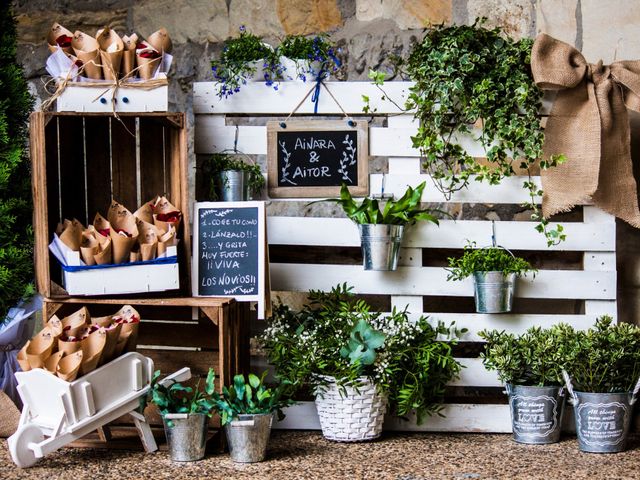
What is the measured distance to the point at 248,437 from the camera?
2756 mm

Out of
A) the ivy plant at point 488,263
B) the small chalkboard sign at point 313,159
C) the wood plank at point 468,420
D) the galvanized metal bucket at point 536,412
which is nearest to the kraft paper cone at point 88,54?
the small chalkboard sign at point 313,159

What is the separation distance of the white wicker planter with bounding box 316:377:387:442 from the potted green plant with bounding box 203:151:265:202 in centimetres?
80

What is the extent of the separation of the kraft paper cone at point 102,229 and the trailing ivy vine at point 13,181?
0.38 m

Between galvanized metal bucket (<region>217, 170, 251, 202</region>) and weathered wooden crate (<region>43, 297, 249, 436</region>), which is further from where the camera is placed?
galvanized metal bucket (<region>217, 170, 251, 202</region>)

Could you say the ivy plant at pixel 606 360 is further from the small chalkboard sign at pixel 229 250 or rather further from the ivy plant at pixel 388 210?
the small chalkboard sign at pixel 229 250

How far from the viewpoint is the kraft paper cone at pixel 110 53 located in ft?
9.68

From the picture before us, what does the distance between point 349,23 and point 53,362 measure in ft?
6.45

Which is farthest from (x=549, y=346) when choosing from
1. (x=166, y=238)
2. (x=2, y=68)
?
(x=2, y=68)

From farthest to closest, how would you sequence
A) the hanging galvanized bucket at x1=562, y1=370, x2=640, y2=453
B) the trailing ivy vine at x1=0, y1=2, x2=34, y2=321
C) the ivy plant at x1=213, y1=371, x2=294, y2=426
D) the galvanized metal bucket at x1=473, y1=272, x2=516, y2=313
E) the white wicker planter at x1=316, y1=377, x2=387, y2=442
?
the trailing ivy vine at x1=0, y1=2, x2=34, y2=321 → the galvanized metal bucket at x1=473, y1=272, x2=516, y2=313 → the white wicker planter at x1=316, y1=377, x2=387, y2=442 → the hanging galvanized bucket at x1=562, y1=370, x2=640, y2=453 → the ivy plant at x1=213, y1=371, x2=294, y2=426

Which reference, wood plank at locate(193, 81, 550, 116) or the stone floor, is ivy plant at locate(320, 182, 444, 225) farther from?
the stone floor

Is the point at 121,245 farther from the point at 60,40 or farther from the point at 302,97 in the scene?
the point at 302,97

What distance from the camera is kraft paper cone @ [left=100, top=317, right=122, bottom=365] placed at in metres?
2.74

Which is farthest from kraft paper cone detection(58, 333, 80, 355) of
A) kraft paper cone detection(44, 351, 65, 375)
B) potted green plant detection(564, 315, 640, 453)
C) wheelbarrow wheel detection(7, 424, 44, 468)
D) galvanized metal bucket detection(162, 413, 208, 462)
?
potted green plant detection(564, 315, 640, 453)

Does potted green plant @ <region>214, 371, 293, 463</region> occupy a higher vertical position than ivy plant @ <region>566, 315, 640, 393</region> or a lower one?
lower
